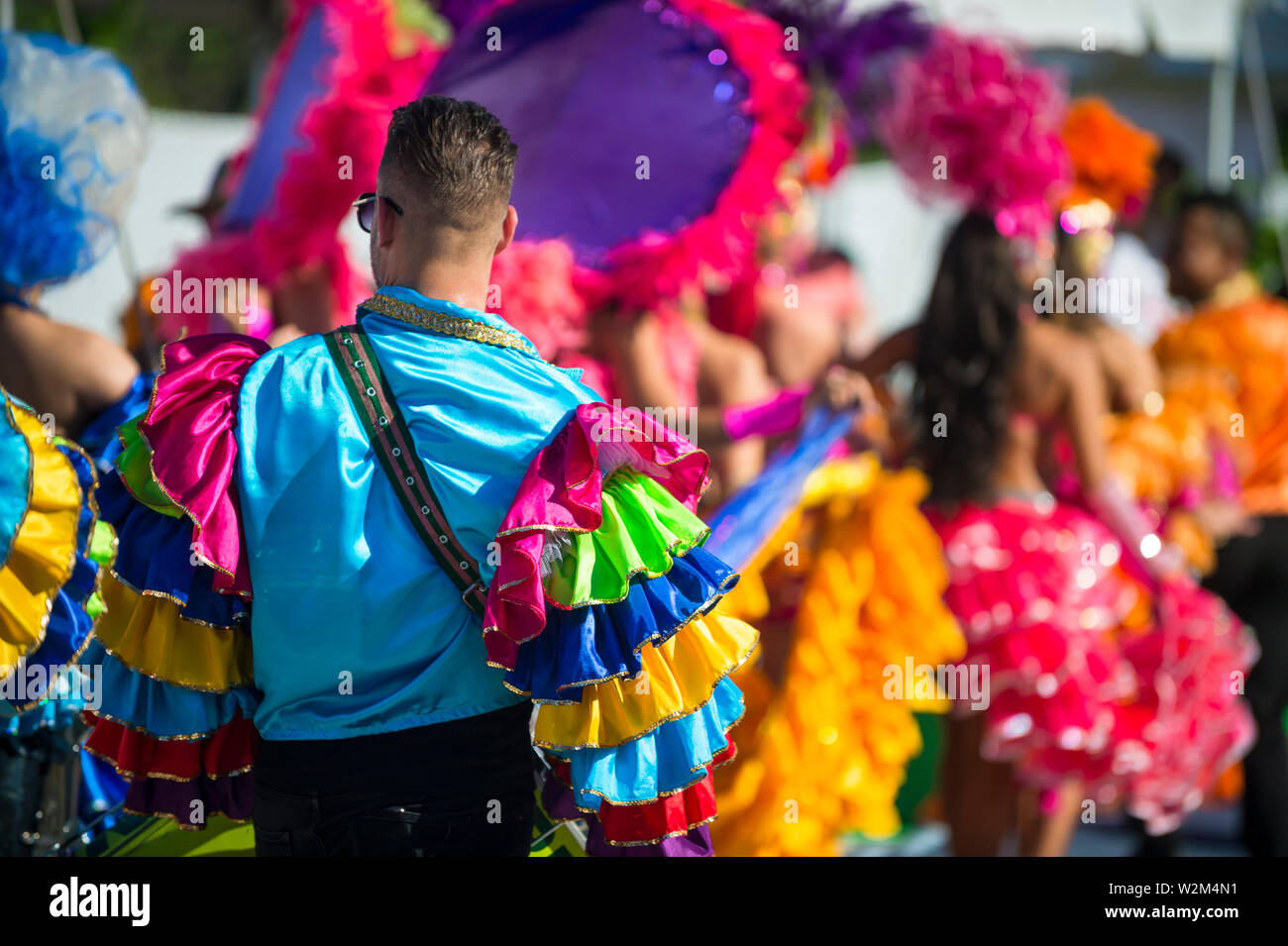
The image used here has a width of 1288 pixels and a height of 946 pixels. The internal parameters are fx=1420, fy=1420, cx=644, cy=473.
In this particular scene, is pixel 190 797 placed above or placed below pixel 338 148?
below

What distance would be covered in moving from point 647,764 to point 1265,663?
3.46 metres

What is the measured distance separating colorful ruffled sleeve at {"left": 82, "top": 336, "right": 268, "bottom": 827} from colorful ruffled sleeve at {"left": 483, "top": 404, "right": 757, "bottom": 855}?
36 centimetres

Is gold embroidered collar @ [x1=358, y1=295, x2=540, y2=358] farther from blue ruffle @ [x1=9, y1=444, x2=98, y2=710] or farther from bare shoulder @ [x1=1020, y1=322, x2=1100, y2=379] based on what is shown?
bare shoulder @ [x1=1020, y1=322, x2=1100, y2=379]

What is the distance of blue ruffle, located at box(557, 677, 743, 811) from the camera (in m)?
1.70

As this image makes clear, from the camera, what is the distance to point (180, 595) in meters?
1.72

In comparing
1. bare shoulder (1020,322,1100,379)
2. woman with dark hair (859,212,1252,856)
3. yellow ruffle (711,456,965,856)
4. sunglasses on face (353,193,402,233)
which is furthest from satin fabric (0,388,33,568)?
bare shoulder (1020,322,1100,379)

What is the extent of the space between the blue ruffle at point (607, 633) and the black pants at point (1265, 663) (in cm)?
331

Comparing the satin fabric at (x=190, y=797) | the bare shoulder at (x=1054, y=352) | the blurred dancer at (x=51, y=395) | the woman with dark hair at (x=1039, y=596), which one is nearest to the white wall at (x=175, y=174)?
the blurred dancer at (x=51, y=395)

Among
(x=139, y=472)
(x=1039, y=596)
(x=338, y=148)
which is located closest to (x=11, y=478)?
(x=139, y=472)

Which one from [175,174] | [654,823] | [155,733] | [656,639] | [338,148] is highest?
[175,174]

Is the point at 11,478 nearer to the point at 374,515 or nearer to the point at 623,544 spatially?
the point at 374,515
